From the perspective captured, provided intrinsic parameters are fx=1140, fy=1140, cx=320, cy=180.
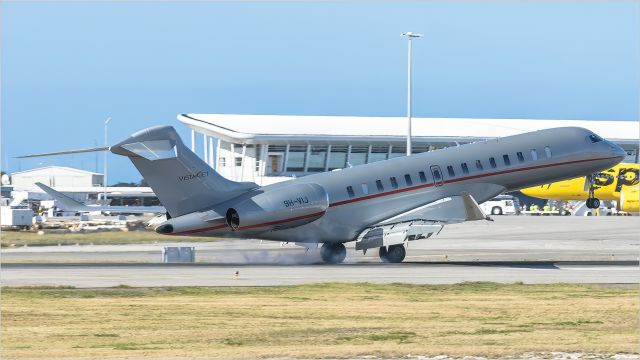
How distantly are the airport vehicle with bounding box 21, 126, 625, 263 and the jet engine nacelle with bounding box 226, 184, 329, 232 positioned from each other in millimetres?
36

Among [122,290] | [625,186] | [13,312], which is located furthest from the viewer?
[625,186]

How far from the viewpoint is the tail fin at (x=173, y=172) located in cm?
3822

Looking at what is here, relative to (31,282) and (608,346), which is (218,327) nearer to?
(608,346)

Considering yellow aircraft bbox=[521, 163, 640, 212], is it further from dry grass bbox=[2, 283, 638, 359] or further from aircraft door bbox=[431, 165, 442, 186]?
dry grass bbox=[2, 283, 638, 359]

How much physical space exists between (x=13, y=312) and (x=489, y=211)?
4211 inches

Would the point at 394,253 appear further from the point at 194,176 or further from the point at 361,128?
the point at 361,128

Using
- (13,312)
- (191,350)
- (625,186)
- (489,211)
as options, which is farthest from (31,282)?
(489,211)

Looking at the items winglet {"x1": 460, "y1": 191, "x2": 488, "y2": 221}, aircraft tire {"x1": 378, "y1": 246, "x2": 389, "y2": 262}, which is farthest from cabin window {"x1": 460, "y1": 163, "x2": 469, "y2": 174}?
aircraft tire {"x1": 378, "y1": 246, "x2": 389, "y2": 262}

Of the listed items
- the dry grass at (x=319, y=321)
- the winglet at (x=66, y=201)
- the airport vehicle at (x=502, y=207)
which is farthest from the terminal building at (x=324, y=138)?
the dry grass at (x=319, y=321)

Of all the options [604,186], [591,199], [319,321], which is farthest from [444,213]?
[604,186]

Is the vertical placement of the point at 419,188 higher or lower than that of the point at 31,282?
higher

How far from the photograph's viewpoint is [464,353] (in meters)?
19.8

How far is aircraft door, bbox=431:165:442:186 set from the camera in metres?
45.4

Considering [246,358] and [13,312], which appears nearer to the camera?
[246,358]
